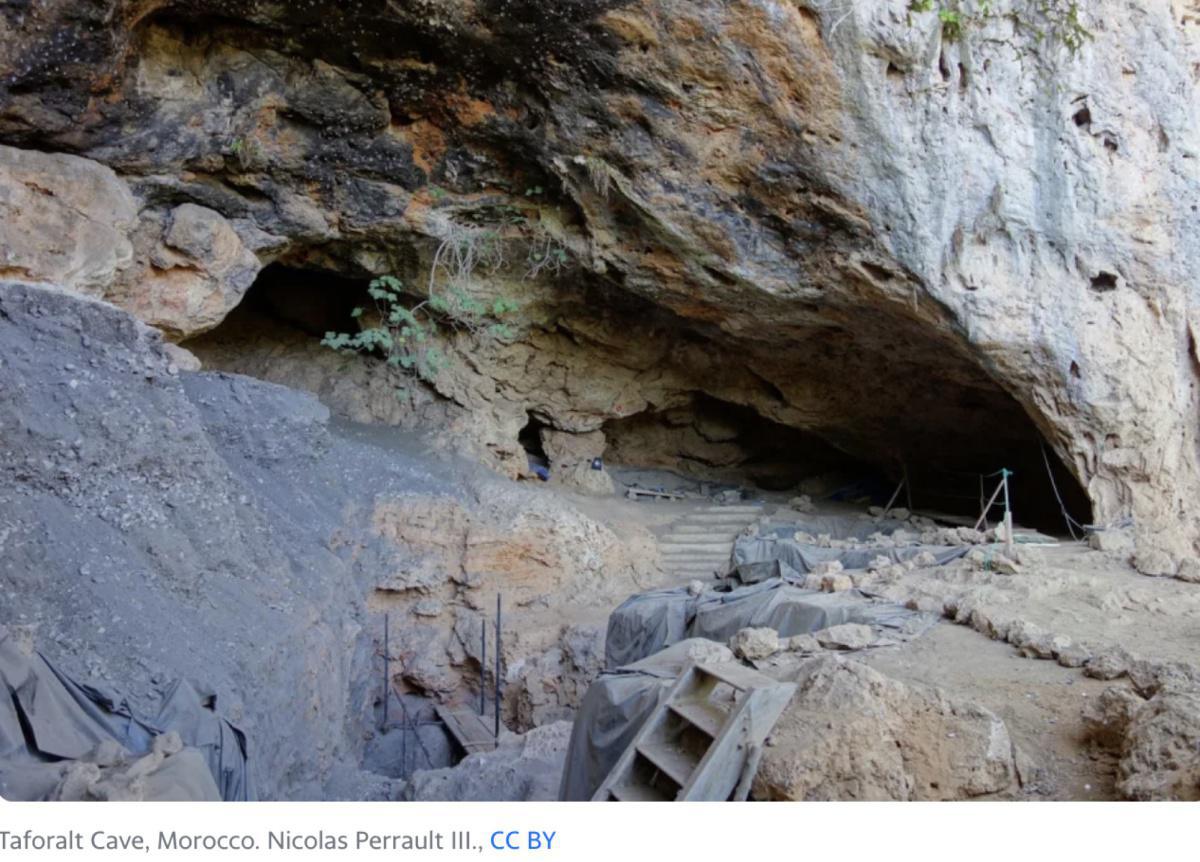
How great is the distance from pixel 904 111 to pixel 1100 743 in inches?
249

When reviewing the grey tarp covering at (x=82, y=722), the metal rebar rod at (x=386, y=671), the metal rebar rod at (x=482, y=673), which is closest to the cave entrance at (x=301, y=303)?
the metal rebar rod at (x=386, y=671)

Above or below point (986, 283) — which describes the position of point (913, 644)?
below

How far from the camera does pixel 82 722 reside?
4488 millimetres

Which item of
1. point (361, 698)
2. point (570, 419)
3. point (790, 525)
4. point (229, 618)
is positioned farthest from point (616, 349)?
point (229, 618)

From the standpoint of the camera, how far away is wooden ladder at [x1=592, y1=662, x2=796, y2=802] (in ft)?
11.0

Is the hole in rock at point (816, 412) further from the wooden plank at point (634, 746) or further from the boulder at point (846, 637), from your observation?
the wooden plank at point (634, 746)

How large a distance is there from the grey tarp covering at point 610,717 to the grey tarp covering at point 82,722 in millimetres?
1965

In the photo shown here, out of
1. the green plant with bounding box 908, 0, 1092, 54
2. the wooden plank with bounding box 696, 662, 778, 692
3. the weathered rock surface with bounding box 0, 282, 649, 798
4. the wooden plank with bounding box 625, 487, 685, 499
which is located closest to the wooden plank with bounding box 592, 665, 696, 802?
the wooden plank with bounding box 696, 662, 778, 692

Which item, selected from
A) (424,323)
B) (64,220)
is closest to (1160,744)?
(64,220)

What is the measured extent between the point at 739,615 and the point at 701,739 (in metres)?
3.32

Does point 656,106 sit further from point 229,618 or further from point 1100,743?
A: point 1100,743

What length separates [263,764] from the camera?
568 centimetres

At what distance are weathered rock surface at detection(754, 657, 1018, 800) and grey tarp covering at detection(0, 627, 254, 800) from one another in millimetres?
3138

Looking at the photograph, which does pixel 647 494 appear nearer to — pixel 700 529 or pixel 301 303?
pixel 700 529
